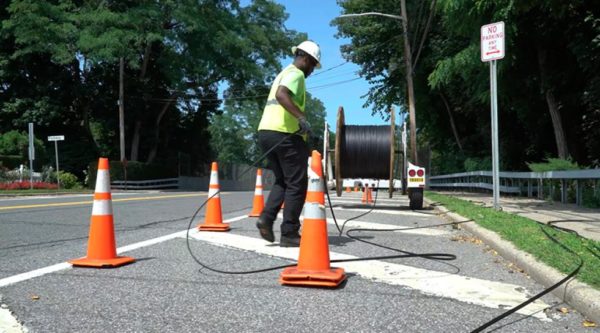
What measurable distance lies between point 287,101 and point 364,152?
6195 millimetres

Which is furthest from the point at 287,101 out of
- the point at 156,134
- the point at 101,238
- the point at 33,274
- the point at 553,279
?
the point at 156,134

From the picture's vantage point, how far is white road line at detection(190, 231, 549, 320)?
3939 millimetres

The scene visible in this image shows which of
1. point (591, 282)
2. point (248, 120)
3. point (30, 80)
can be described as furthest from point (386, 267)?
point (248, 120)

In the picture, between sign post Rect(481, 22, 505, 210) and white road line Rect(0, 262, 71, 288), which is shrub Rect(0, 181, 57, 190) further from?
sign post Rect(481, 22, 505, 210)

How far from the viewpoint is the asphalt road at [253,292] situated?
3436 mm

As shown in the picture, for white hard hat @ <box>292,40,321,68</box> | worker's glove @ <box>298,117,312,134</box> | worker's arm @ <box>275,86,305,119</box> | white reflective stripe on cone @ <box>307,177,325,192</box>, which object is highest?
white hard hat @ <box>292,40,321,68</box>

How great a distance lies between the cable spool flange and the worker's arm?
585 cm

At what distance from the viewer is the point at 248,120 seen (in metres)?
96.3

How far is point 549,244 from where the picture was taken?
557 cm

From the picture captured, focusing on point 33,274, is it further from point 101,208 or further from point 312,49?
point 312,49

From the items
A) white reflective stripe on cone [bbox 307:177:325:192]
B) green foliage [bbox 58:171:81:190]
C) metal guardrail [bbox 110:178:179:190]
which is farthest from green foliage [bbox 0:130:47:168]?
white reflective stripe on cone [bbox 307:177:325:192]

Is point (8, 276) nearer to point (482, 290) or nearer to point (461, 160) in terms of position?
point (482, 290)

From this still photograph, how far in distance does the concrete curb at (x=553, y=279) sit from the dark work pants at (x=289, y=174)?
7.19ft

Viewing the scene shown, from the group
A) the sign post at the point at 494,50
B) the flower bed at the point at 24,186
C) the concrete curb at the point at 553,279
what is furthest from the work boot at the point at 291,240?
the flower bed at the point at 24,186
